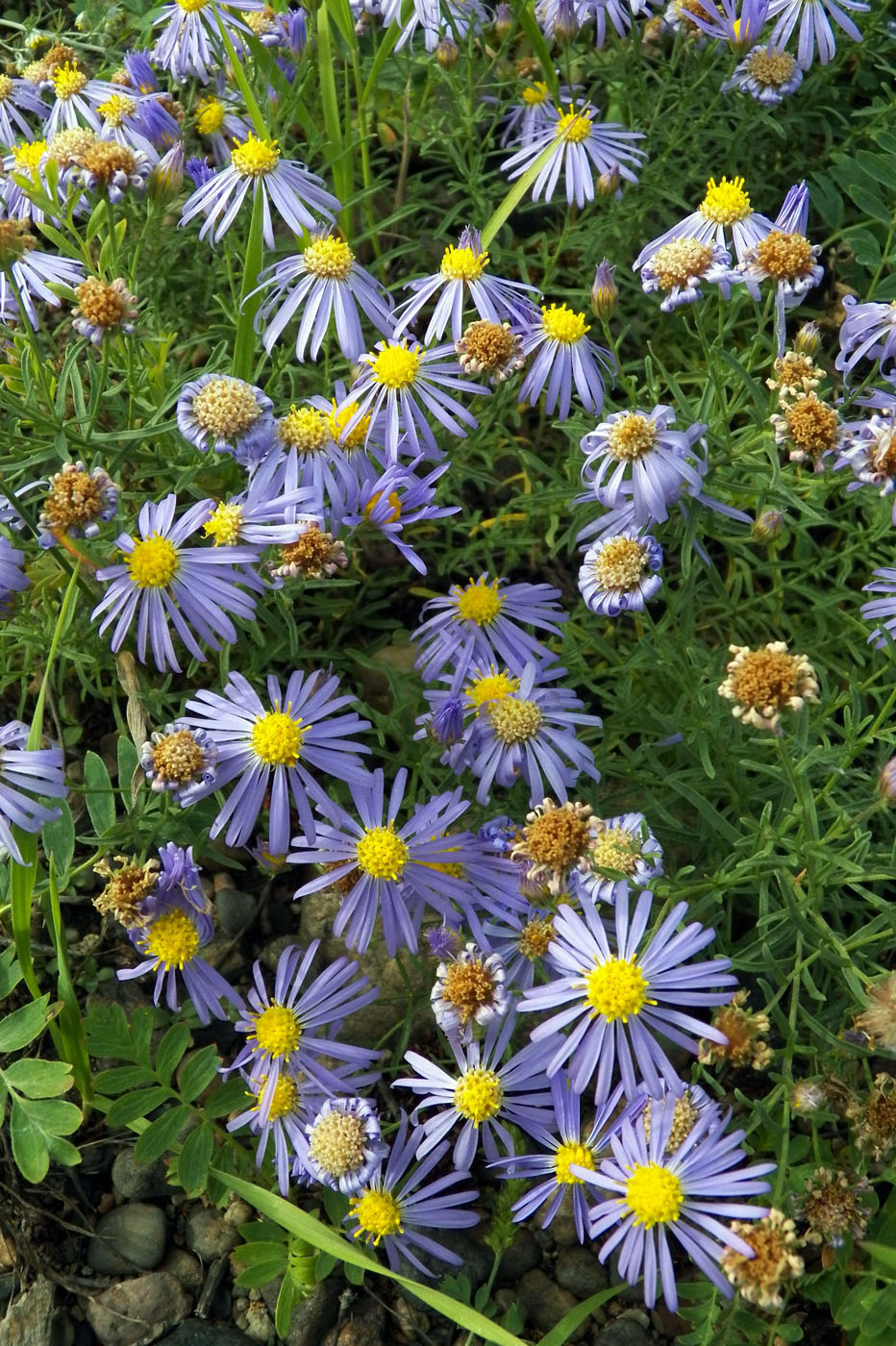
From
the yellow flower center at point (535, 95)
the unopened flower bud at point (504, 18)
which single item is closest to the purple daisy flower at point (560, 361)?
the yellow flower center at point (535, 95)

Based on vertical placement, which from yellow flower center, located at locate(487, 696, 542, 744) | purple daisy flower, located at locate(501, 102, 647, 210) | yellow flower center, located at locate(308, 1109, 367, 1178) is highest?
purple daisy flower, located at locate(501, 102, 647, 210)

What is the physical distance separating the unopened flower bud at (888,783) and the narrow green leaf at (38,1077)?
1621mm

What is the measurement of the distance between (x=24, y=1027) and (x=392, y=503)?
4.48 ft

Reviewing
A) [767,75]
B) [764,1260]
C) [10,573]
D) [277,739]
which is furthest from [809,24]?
[764,1260]

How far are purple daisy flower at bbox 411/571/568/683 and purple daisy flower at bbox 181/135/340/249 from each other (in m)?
1.07

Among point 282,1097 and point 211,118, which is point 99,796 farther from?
point 211,118

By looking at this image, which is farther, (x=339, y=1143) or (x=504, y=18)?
(x=504, y=18)

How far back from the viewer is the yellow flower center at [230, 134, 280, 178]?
128 inches

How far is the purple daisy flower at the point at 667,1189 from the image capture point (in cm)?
215

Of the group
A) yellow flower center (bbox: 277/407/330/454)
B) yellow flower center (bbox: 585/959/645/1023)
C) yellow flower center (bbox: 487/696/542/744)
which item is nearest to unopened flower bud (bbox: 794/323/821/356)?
yellow flower center (bbox: 487/696/542/744)

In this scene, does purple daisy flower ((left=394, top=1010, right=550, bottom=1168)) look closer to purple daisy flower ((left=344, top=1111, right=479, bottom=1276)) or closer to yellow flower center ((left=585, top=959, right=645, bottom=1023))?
purple daisy flower ((left=344, top=1111, right=479, bottom=1276))

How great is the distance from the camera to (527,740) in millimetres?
2801

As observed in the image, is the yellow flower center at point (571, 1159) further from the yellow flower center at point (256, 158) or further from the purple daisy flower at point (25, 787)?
the yellow flower center at point (256, 158)

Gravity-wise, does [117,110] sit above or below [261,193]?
above
